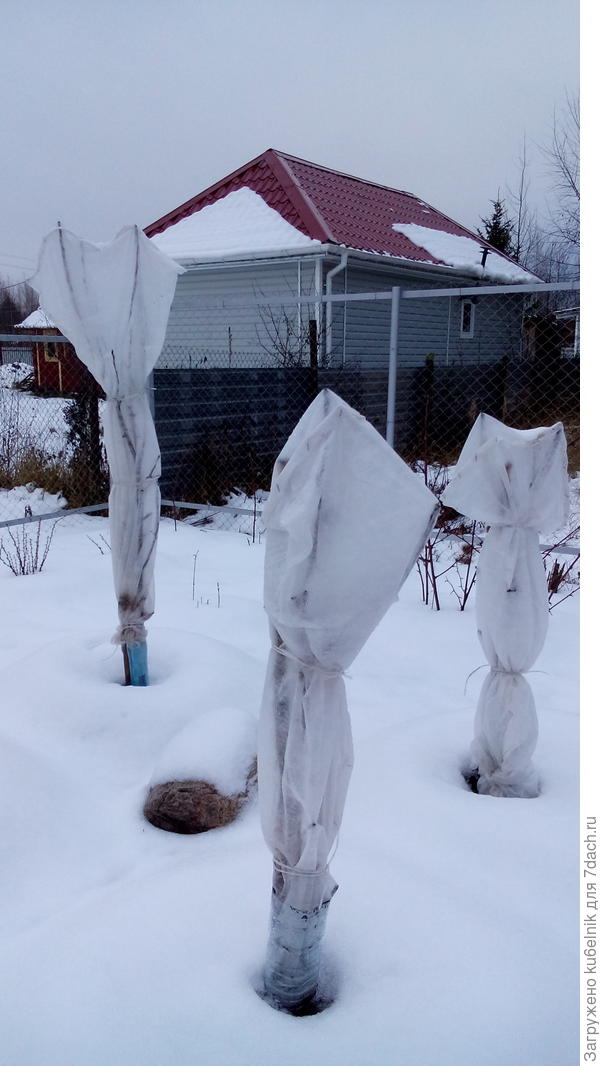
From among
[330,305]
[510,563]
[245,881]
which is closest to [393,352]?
[510,563]

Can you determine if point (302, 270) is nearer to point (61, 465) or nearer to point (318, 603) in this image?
point (61, 465)

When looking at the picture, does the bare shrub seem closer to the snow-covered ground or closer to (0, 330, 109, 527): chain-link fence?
(0, 330, 109, 527): chain-link fence

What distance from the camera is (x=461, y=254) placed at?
1173cm

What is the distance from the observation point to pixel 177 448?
656 cm

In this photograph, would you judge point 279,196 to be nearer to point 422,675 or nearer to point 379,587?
point 422,675

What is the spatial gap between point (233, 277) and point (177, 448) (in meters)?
4.46

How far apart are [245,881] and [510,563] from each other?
116cm

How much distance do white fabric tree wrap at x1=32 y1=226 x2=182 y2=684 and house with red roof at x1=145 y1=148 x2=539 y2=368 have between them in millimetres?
5071

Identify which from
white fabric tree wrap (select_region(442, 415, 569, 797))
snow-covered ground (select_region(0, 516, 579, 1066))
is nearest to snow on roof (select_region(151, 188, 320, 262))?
snow-covered ground (select_region(0, 516, 579, 1066))

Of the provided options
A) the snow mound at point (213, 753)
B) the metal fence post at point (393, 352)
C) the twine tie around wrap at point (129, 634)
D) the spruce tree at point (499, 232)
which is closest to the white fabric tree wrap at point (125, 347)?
the twine tie around wrap at point (129, 634)

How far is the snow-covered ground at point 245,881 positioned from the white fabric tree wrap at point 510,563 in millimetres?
181

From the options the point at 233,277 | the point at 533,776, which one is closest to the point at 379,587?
the point at 533,776

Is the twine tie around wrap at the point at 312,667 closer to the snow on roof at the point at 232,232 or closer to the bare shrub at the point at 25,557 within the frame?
the bare shrub at the point at 25,557

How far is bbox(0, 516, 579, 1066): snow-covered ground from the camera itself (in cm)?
134
